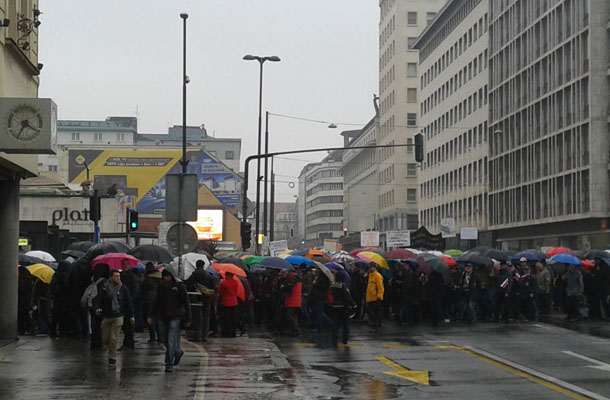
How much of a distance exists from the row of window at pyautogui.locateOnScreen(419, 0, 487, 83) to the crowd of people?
58.9m

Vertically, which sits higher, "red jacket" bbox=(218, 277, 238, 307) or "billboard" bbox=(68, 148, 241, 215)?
"billboard" bbox=(68, 148, 241, 215)

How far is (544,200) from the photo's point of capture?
73.7 metres

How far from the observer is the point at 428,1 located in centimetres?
12388

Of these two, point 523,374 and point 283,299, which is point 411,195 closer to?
point 283,299

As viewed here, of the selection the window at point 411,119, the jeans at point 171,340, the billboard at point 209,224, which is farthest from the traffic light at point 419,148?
the window at point 411,119

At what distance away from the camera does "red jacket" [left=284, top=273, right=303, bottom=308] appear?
83.0 feet

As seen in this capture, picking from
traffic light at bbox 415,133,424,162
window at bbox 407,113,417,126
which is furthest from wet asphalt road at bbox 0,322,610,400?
window at bbox 407,113,417,126

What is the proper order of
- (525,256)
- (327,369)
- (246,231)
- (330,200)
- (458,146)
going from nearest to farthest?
(327,369), (525,256), (246,231), (458,146), (330,200)

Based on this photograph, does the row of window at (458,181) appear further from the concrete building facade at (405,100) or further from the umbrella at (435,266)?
the umbrella at (435,266)

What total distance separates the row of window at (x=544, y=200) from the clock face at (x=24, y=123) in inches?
1983

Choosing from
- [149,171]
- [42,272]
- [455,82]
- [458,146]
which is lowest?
[42,272]

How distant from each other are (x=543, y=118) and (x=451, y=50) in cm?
2827

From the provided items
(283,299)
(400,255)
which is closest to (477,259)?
(400,255)

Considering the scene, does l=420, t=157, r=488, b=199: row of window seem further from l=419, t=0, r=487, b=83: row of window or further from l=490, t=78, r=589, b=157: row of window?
l=419, t=0, r=487, b=83: row of window
